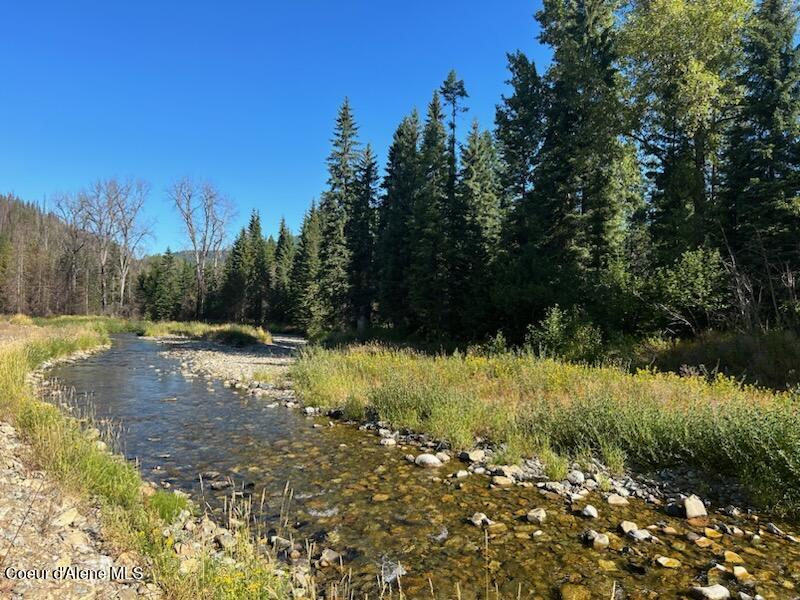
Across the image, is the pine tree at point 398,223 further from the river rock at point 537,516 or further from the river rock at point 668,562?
the river rock at point 668,562

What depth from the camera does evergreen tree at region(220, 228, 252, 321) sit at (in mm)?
62594

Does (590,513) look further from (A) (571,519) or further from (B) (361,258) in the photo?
(B) (361,258)

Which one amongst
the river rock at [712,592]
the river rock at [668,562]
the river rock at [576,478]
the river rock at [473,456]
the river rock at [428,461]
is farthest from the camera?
the river rock at [473,456]

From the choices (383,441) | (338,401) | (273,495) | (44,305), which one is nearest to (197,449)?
(273,495)

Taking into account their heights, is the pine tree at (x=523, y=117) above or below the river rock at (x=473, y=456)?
above

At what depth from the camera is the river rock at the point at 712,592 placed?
13.6 ft

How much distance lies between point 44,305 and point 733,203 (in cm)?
6813

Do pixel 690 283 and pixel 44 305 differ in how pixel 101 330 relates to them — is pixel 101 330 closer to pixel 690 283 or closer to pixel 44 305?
pixel 44 305

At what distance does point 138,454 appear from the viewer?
8.24m

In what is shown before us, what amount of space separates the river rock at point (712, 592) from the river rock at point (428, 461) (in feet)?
13.7

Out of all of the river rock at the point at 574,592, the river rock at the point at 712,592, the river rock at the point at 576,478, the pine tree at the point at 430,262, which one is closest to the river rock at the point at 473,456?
the river rock at the point at 576,478

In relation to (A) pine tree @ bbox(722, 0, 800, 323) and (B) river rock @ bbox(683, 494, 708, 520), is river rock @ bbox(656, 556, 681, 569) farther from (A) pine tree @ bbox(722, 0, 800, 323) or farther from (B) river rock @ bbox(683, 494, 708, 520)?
(A) pine tree @ bbox(722, 0, 800, 323)

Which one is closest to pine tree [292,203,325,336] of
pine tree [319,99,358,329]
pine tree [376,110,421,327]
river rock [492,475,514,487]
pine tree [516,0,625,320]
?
pine tree [319,99,358,329]

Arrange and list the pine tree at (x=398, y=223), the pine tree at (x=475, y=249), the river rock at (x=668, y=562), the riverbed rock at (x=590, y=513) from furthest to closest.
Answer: the pine tree at (x=398, y=223), the pine tree at (x=475, y=249), the riverbed rock at (x=590, y=513), the river rock at (x=668, y=562)
